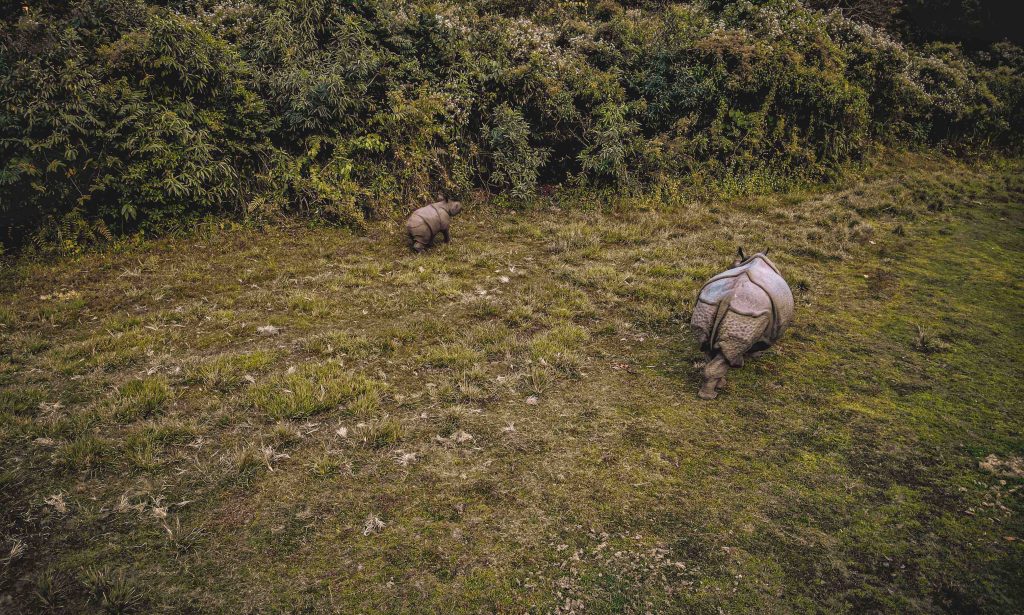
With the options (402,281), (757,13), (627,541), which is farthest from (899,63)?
(627,541)

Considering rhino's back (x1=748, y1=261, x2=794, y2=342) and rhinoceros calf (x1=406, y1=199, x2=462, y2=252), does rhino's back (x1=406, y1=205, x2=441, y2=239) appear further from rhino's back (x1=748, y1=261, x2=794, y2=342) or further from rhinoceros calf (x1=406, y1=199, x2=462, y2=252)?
rhino's back (x1=748, y1=261, x2=794, y2=342)

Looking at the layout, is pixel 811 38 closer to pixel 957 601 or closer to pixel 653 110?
pixel 653 110

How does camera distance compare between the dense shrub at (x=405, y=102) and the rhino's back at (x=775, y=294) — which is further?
the dense shrub at (x=405, y=102)

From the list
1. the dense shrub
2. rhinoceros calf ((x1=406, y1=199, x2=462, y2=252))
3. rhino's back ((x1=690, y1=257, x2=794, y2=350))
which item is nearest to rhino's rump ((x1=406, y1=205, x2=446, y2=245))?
rhinoceros calf ((x1=406, y1=199, x2=462, y2=252))

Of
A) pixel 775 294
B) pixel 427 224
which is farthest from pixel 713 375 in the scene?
pixel 427 224

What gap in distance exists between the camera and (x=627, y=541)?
3.29 meters

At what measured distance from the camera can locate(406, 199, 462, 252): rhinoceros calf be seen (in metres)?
8.03

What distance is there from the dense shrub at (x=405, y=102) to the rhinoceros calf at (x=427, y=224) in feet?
5.31

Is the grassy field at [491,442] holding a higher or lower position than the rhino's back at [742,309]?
lower

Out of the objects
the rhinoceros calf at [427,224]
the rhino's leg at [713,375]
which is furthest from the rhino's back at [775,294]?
the rhinoceros calf at [427,224]

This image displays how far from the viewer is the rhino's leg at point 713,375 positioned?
465cm

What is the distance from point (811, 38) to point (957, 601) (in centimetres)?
1322

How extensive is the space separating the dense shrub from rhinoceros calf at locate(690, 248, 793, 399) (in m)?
6.41

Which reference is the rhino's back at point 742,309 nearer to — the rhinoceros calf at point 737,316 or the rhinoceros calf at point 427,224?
the rhinoceros calf at point 737,316
